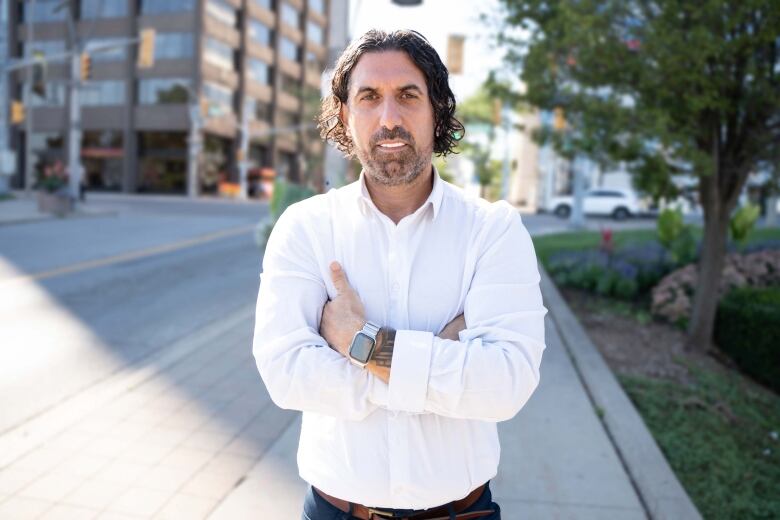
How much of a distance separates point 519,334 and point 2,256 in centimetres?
1379

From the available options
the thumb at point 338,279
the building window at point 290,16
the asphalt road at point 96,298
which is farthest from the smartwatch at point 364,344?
the building window at point 290,16

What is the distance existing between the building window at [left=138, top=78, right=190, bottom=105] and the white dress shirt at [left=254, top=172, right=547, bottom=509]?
5490cm

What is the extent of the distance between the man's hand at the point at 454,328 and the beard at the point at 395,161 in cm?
39

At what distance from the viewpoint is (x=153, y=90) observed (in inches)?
2138

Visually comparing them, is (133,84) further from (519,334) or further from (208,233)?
(519,334)

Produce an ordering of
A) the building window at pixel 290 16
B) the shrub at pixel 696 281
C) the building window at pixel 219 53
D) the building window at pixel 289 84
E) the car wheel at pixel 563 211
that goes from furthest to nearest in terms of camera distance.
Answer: the building window at pixel 289 84, the building window at pixel 290 16, the building window at pixel 219 53, the car wheel at pixel 563 211, the shrub at pixel 696 281

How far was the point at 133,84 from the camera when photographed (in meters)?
54.5

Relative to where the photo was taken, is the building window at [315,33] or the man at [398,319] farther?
the building window at [315,33]

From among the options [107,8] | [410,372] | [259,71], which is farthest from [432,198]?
[259,71]

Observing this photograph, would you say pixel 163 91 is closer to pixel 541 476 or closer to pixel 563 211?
pixel 563 211

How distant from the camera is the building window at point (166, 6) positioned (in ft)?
172

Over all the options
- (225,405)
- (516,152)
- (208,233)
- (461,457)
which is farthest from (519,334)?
(516,152)

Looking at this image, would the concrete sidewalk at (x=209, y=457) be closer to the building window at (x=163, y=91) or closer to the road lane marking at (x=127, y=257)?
the road lane marking at (x=127, y=257)

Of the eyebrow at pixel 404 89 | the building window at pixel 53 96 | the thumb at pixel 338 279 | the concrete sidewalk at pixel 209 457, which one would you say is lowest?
the concrete sidewalk at pixel 209 457
